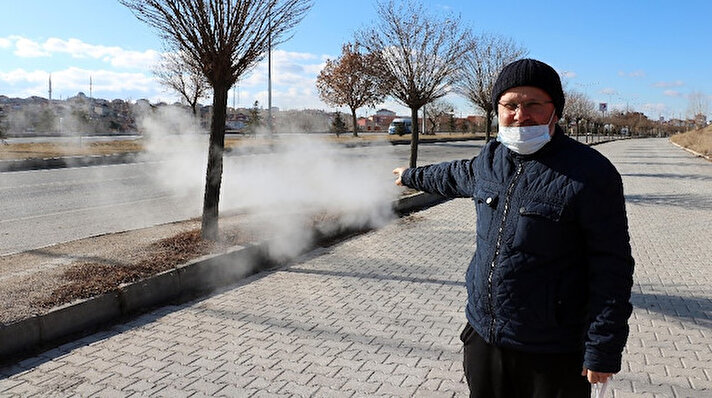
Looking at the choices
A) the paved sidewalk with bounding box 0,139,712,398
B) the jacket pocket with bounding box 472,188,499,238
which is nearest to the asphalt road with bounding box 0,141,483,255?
the paved sidewalk with bounding box 0,139,712,398

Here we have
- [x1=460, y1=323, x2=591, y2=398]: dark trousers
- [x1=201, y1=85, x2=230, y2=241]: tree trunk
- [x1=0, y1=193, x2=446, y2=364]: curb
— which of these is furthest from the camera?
[x1=201, y1=85, x2=230, y2=241]: tree trunk

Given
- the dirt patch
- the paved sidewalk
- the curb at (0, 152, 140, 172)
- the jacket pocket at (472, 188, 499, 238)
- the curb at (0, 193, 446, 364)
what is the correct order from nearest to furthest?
1. the jacket pocket at (472, 188, 499, 238)
2. the paved sidewalk
3. the curb at (0, 193, 446, 364)
4. the dirt patch
5. the curb at (0, 152, 140, 172)

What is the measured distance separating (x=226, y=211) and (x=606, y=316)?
8.66 meters

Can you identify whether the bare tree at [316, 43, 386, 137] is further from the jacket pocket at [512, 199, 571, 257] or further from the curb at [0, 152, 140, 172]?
the jacket pocket at [512, 199, 571, 257]

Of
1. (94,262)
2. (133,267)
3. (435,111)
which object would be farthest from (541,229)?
→ (435,111)

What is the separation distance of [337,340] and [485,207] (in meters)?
2.53

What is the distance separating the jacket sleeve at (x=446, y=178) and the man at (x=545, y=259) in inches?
11.0

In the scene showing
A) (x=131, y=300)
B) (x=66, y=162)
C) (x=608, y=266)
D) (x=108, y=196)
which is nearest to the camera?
(x=608, y=266)

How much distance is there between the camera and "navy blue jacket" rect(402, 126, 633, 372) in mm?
1933

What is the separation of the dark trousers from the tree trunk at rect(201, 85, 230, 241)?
17.4 feet

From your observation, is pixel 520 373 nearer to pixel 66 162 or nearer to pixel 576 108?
pixel 66 162

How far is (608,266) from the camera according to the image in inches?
76.1

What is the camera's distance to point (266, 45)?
7.21 meters

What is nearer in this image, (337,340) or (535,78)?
(535,78)
